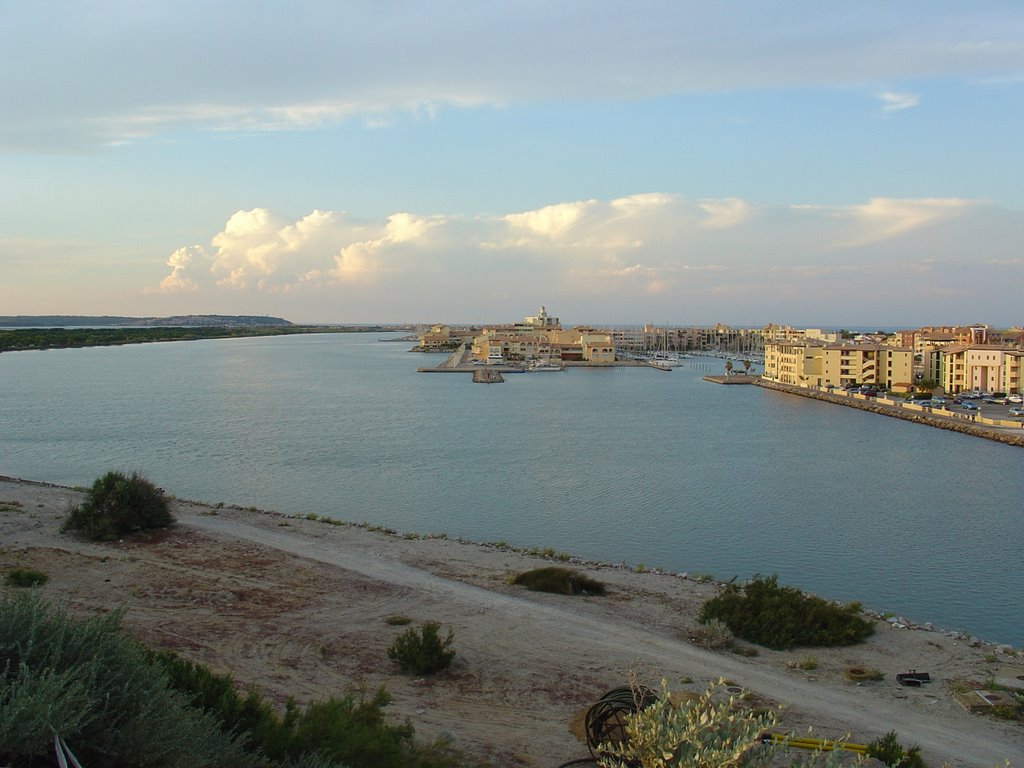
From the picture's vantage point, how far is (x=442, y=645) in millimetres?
4715

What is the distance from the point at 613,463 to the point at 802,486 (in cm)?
339

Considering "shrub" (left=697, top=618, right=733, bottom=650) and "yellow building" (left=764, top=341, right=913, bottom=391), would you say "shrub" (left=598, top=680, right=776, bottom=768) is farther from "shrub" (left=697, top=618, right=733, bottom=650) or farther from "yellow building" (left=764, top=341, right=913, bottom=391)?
"yellow building" (left=764, top=341, right=913, bottom=391)

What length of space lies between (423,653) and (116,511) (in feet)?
15.3

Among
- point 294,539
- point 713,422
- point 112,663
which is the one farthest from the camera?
point 713,422

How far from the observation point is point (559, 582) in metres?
6.62

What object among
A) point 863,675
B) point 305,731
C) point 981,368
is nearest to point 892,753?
point 863,675

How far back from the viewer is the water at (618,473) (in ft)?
28.6

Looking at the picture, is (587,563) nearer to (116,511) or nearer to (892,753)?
(116,511)

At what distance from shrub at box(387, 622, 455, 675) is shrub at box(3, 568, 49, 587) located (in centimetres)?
295

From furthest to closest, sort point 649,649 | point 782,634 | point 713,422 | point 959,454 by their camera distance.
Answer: point 713,422 → point 959,454 → point 782,634 → point 649,649

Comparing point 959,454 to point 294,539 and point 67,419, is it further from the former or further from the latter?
point 67,419

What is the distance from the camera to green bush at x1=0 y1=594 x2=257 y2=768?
1.95 m

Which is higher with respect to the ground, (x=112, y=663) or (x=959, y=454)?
(x=112, y=663)

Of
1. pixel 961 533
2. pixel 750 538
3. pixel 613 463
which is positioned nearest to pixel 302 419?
pixel 613 463
